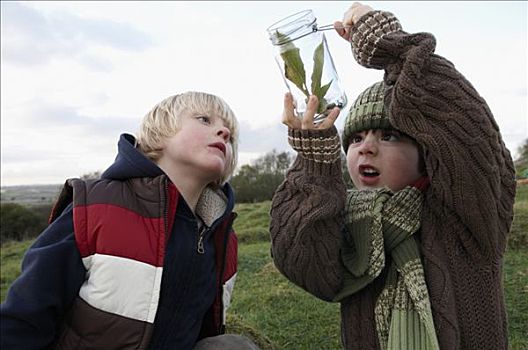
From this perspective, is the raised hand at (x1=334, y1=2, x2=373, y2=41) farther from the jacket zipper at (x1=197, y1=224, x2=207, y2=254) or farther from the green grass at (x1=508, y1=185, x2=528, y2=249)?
the green grass at (x1=508, y1=185, x2=528, y2=249)

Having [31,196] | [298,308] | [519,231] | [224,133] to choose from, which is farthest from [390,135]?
[31,196]

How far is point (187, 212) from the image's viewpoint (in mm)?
2467

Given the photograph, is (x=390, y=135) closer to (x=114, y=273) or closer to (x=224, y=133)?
(x=224, y=133)

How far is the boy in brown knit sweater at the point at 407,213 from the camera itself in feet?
6.80

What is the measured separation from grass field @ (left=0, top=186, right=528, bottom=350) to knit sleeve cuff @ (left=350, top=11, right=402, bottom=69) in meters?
2.25

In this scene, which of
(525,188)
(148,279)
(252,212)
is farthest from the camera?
(252,212)

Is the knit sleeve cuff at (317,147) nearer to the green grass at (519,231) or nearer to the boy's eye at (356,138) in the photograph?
the boy's eye at (356,138)

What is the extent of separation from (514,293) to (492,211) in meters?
2.95

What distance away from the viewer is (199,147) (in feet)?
8.42

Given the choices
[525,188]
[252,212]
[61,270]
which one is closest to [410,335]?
[61,270]

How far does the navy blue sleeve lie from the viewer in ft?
6.77

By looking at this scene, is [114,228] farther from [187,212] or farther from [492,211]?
[492,211]

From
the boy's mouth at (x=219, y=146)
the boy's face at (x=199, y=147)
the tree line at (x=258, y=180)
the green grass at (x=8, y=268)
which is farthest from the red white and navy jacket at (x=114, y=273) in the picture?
the tree line at (x=258, y=180)

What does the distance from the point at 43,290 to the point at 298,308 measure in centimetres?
364
